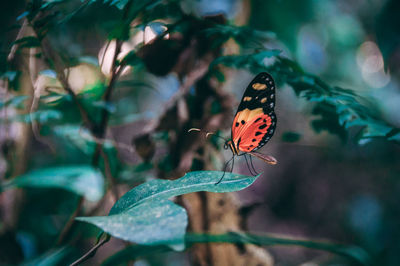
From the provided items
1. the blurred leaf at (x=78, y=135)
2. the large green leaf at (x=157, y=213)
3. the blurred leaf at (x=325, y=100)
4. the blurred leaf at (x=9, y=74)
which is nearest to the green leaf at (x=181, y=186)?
the large green leaf at (x=157, y=213)

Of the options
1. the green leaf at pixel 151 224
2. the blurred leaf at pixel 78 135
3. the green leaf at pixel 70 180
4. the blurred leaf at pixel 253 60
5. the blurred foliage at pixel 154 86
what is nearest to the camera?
the green leaf at pixel 151 224

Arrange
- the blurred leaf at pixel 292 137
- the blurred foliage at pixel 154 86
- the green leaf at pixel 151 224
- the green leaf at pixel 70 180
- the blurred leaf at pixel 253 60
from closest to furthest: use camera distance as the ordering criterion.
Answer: the green leaf at pixel 151 224 < the blurred foliage at pixel 154 86 < the blurred leaf at pixel 253 60 < the blurred leaf at pixel 292 137 < the green leaf at pixel 70 180

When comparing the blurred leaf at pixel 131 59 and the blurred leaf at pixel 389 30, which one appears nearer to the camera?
the blurred leaf at pixel 131 59

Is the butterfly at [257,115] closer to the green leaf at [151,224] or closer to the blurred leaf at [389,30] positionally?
the green leaf at [151,224]

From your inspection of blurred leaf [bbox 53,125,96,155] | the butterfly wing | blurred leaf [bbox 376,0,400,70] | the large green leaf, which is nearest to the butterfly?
the butterfly wing

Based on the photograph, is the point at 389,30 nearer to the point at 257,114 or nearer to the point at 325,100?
the point at 325,100

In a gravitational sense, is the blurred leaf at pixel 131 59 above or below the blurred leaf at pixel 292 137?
above

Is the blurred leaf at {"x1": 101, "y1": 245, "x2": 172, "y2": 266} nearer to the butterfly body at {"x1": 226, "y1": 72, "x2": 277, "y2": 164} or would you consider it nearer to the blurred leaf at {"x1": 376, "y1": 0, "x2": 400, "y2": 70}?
the butterfly body at {"x1": 226, "y1": 72, "x2": 277, "y2": 164}
